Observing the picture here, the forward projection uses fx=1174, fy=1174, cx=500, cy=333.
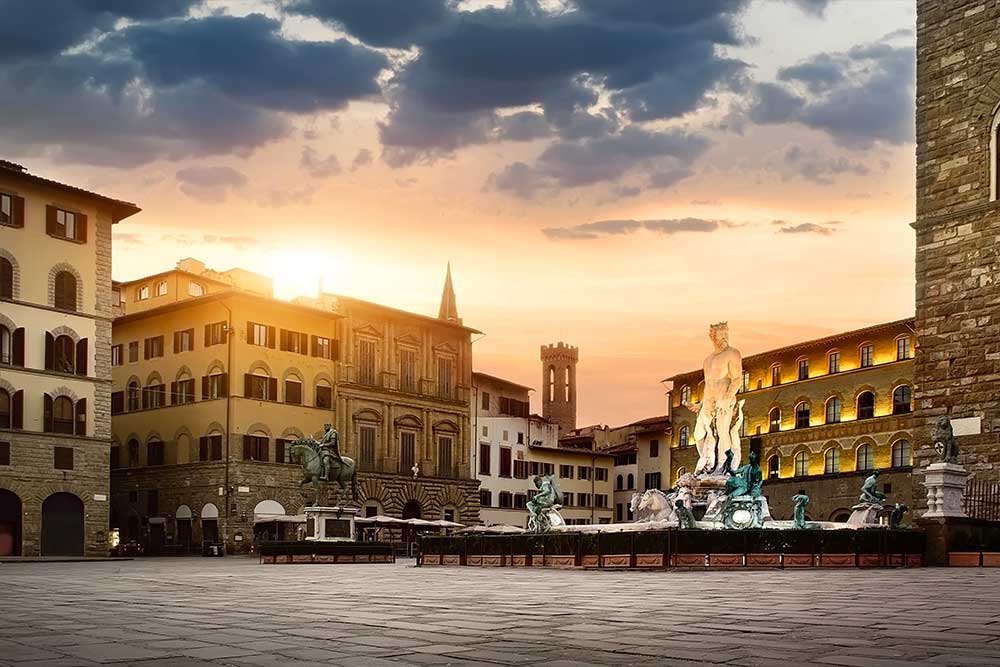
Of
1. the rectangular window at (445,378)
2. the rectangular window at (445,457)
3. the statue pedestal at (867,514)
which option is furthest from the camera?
the rectangular window at (445,378)

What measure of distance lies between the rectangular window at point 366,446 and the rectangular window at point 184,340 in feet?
34.9

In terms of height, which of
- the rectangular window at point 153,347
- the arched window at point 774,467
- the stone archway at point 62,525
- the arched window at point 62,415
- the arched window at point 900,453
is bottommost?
the stone archway at point 62,525

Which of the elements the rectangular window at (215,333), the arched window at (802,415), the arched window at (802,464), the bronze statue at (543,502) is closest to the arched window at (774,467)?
the arched window at (802,464)

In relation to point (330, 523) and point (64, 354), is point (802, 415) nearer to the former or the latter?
point (330, 523)

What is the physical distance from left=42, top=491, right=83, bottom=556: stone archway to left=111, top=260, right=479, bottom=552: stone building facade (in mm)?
8540

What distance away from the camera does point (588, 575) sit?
2152cm

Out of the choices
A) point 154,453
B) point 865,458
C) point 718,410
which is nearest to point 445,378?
point 154,453

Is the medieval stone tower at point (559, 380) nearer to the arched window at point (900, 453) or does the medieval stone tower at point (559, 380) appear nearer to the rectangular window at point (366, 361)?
the rectangular window at point (366, 361)

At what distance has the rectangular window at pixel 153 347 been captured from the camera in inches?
2448

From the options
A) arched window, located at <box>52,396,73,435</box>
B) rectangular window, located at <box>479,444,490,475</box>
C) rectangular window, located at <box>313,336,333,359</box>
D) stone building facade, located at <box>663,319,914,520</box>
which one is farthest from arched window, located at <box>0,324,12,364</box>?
stone building facade, located at <box>663,319,914,520</box>

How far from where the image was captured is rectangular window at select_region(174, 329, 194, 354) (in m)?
60.4

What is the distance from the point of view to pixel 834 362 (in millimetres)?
66750

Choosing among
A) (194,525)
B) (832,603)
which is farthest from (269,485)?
(832,603)

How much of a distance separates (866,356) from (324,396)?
97.8 feet
